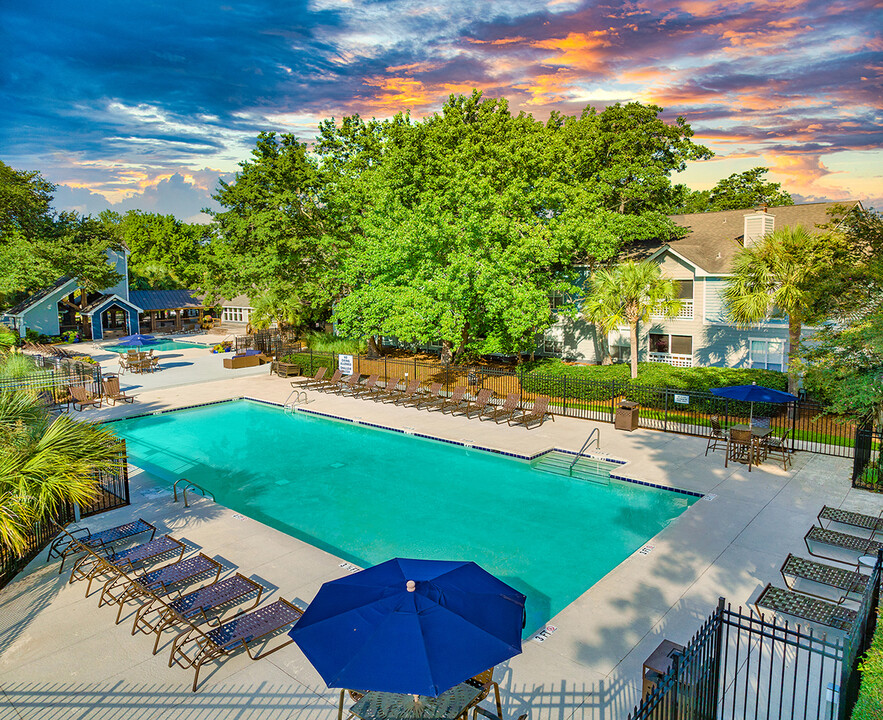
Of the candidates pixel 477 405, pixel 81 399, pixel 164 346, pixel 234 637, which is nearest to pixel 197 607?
pixel 234 637

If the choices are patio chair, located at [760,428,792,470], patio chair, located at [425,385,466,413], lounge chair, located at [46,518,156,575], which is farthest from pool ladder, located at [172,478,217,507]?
patio chair, located at [760,428,792,470]

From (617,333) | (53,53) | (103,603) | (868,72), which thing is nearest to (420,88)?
(617,333)

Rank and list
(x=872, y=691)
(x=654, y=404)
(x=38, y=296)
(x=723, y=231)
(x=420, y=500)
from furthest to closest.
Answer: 1. (x=38, y=296)
2. (x=723, y=231)
3. (x=654, y=404)
4. (x=420, y=500)
5. (x=872, y=691)

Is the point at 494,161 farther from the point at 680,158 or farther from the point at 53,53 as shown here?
the point at 53,53

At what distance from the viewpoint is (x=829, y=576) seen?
8164 mm

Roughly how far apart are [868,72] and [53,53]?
6502 cm

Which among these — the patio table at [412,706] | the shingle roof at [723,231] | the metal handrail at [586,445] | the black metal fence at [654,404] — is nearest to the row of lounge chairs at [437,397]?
the black metal fence at [654,404]

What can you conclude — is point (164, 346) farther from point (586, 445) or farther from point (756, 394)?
point (756, 394)

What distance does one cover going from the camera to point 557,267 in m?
30.2

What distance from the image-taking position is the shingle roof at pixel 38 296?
4400 cm

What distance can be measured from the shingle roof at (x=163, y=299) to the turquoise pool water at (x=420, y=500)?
123ft

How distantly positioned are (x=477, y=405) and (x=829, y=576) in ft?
44.6

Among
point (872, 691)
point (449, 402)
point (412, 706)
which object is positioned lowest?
point (449, 402)

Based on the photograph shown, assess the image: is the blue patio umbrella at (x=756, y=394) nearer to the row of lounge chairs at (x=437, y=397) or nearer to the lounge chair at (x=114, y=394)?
the row of lounge chairs at (x=437, y=397)
